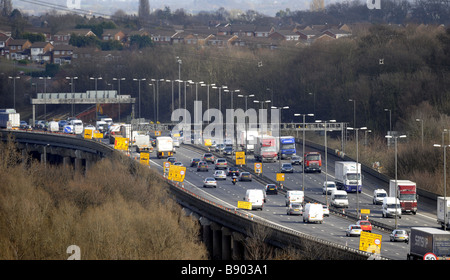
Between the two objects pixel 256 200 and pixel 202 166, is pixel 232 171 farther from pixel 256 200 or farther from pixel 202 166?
pixel 256 200

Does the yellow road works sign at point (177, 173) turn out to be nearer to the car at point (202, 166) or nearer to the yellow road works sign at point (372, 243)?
the car at point (202, 166)

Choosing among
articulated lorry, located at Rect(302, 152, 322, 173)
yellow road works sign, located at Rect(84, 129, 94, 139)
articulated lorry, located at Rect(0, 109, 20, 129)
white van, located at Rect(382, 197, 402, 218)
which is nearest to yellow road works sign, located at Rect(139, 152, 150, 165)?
articulated lorry, located at Rect(302, 152, 322, 173)

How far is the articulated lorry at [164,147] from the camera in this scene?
9381 centimetres

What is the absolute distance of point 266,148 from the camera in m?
89.2

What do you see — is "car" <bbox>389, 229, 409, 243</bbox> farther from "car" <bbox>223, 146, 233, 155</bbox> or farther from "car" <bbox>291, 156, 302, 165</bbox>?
"car" <bbox>223, 146, 233, 155</bbox>

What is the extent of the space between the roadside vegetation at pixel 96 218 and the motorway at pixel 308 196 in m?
4.33

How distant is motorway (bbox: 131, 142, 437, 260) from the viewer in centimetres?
5123

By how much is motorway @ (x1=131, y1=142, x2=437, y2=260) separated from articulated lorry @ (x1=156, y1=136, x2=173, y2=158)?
88cm

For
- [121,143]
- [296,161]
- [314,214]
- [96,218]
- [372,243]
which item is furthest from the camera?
[296,161]

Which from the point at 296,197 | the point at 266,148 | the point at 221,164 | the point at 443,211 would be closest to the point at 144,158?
the point at 221,164

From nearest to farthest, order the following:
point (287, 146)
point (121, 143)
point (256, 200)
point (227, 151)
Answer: point (256, 200) < point (121, 143) < point (287, 146) < point (227, 151)

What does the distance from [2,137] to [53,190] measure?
50.6 m

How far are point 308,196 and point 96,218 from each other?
2104 cm
